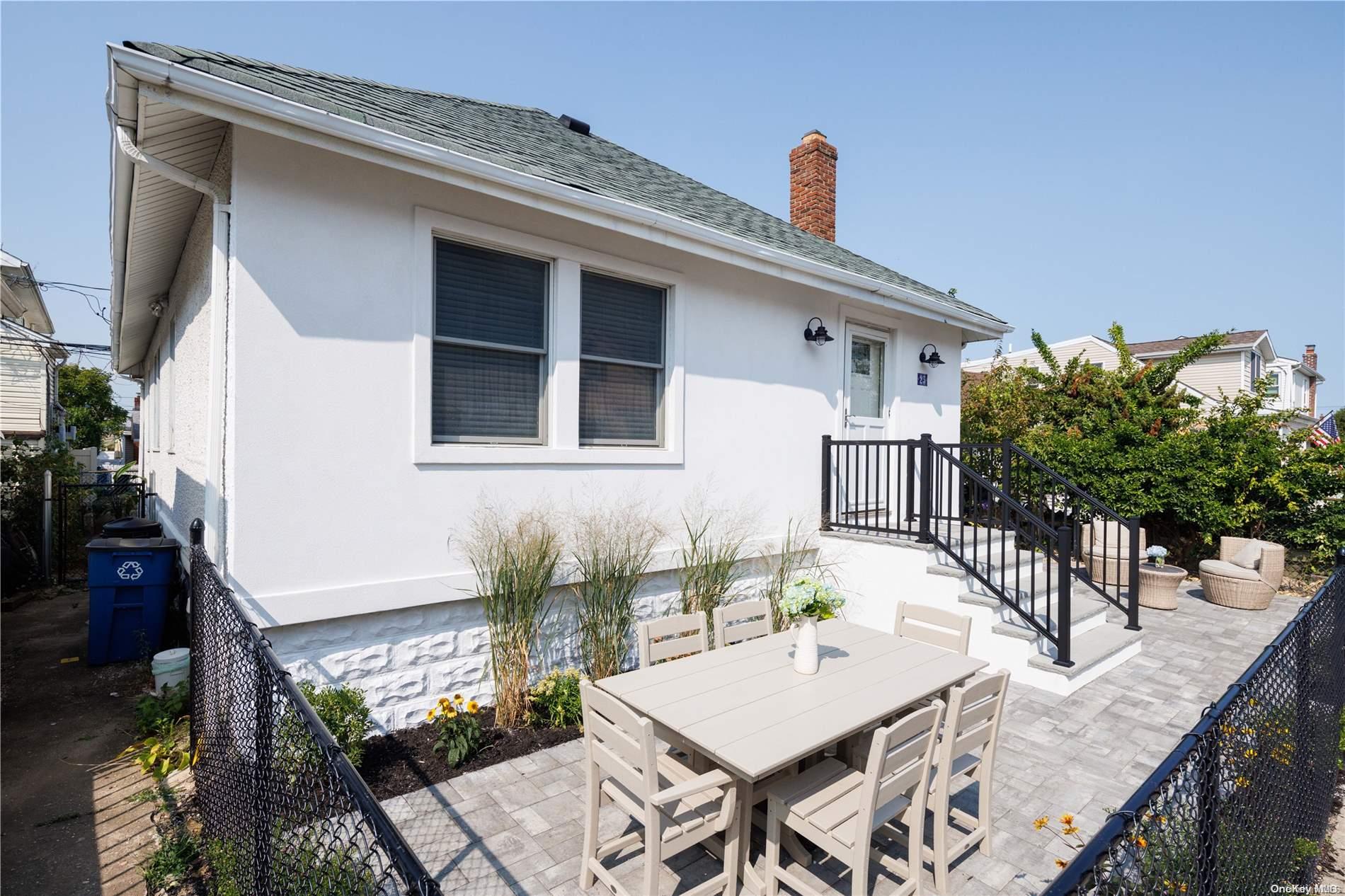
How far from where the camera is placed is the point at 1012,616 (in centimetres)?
571

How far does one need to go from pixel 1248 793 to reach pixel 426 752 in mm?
3942

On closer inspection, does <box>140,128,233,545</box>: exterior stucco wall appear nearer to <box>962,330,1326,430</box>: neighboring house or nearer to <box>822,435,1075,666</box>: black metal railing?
<box>822,435,1075,666</box>: black metal railing

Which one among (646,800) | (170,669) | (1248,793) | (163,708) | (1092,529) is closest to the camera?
(1248,793)

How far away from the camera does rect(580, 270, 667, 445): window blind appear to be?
16.6 feet

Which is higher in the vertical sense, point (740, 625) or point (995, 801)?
point (740, 625)

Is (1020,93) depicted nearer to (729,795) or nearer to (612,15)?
(612,15)

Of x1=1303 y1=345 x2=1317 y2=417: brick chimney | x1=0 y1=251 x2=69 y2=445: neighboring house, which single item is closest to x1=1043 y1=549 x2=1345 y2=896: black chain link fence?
x1=0 y1=251 x2=69 y2=445: neighboring house

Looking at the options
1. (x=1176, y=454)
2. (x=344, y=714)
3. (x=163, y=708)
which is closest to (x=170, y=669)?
(x=163, y=708)

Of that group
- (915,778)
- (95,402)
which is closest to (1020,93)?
(915,778)

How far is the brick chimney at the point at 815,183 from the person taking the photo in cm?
984

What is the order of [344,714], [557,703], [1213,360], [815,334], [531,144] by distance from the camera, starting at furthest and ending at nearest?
[1213,360]
[815,334]
[531,144]
[557,703]
[344,714]

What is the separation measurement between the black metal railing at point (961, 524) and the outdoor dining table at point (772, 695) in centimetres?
204

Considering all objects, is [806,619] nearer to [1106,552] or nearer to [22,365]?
[1106,552]

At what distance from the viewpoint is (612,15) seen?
23.7ft
